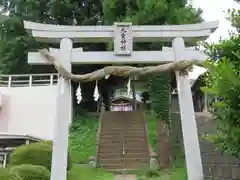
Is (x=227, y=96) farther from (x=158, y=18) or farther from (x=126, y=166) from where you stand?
(x=158, y=18)

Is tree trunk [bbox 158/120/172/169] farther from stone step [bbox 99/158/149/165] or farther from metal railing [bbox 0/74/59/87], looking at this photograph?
metal railing [bbox 0/74/59/87]

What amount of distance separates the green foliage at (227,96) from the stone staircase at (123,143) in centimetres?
945

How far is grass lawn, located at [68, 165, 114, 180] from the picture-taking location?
37.9 feet

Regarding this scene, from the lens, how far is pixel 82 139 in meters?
16.5

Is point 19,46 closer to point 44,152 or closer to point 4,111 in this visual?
point 4,111

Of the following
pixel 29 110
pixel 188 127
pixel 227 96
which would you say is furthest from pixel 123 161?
pixel 227 96

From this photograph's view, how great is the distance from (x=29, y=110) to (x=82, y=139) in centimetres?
305

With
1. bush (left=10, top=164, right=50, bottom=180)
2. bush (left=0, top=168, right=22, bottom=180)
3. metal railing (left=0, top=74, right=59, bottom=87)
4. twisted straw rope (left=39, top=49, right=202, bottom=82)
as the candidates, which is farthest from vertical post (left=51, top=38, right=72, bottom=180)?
metal railing (left=0, top=74, right=59, bottom=87)

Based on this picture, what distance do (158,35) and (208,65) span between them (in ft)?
15.0

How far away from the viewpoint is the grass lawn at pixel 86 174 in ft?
37.9

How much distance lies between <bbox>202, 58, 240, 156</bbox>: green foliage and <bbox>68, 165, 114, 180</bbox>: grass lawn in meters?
7.74

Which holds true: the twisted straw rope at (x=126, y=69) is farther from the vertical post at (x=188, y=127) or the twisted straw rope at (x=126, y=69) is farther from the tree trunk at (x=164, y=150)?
the tree trunk at (x=164, y=150)

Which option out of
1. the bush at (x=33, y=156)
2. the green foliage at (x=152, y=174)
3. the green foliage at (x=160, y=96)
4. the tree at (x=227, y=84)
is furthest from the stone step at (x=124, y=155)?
the tree at (x=227, y=84)

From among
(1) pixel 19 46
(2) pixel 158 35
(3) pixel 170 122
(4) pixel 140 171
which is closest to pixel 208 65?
(2) pixel 158 35
